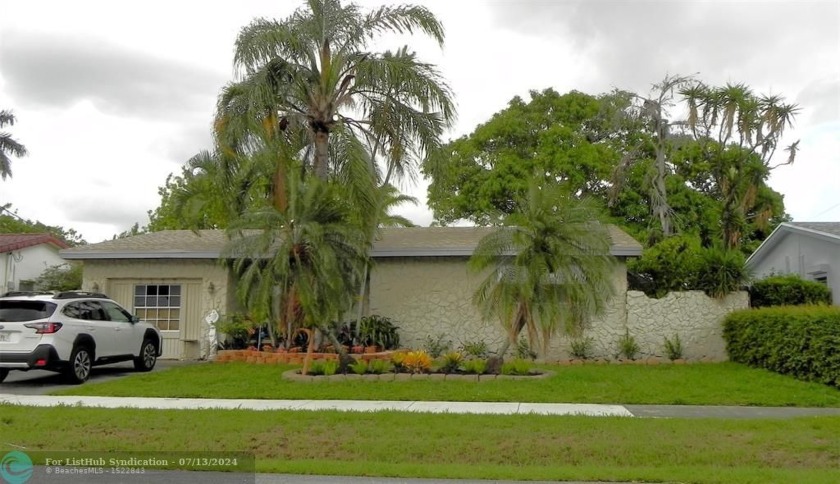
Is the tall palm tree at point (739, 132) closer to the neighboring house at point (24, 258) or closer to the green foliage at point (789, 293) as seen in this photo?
the green foliage at point (789, 293)

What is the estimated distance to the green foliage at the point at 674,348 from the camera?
693 inches

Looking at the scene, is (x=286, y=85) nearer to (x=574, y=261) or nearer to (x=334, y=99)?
(x=334, y=99)

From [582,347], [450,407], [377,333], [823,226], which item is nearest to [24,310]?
[377,333]

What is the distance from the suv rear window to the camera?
14.2 m

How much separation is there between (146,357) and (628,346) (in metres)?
10.6

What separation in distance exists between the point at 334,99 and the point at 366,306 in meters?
4.99

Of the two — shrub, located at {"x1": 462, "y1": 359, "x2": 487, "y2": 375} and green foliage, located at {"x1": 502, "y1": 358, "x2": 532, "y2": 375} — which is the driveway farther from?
green foliage, located at {"x1": 502, "y1": 358, "x2": 532, "y2": 375}

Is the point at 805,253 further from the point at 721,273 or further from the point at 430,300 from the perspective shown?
the point at 430,300

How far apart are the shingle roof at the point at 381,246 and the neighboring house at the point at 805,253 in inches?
207

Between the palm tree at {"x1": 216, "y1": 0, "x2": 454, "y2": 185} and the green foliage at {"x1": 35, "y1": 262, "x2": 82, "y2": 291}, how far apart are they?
1455cm

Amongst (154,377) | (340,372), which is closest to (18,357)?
(154,377)

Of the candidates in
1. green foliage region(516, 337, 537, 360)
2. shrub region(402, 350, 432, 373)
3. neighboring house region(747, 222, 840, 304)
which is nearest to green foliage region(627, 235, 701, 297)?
neighboring house region(747, 222, 840, 304)

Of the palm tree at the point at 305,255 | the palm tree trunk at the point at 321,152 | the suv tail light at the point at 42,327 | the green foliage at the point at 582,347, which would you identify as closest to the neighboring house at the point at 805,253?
the green foliage at the point at 582,347

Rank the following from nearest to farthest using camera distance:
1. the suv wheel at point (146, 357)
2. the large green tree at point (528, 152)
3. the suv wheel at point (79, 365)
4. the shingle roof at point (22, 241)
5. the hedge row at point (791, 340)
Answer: the hedge row at point (791, 340), the suv wheel at point (79, 365), the suv wheel at point (146, 357), the shingle roof at point (22, 241), the large green tree at point (528, 152)
